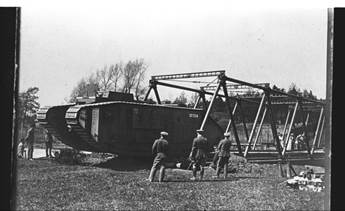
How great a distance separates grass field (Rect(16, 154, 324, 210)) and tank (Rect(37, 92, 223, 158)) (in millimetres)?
2064

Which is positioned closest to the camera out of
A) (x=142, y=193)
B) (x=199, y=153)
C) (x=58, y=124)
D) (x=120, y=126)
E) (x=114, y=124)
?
(x=142, y=193)

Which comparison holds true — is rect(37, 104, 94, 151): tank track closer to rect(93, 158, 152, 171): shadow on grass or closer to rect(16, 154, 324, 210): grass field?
rect(93, 158, 152, 171): shadow on grass

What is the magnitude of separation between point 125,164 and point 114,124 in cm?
196

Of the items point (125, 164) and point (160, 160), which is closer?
point (160, 160)

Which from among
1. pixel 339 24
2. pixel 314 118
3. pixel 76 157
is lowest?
pixel 76 157

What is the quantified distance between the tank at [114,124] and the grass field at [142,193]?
2064 mm

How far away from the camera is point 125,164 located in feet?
54.6

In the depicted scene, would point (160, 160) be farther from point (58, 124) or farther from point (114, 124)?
point (58, 124)

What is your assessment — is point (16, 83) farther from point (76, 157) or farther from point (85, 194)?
point (76, 157)

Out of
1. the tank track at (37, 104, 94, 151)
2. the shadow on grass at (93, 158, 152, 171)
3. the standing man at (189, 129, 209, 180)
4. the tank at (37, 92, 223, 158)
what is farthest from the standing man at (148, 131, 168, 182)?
the tank track at (37, 104, 94, 151)

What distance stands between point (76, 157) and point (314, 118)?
22.0 m

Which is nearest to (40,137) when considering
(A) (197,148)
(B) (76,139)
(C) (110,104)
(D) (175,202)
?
(B) (76,139)

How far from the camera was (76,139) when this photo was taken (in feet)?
55.4

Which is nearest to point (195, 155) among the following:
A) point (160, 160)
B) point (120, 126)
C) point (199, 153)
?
point (199, 153)
